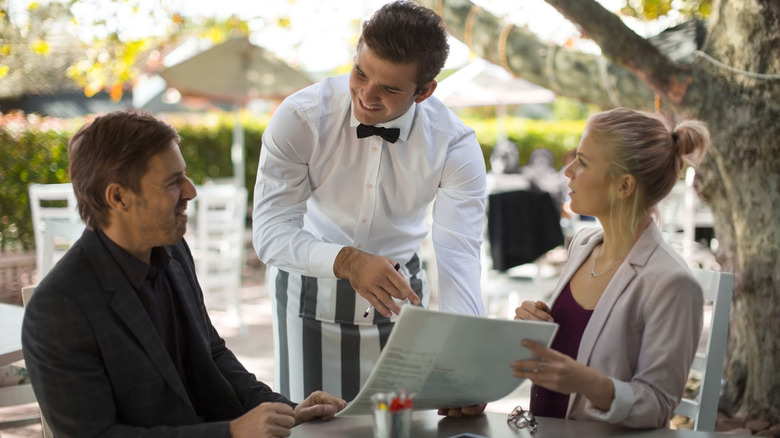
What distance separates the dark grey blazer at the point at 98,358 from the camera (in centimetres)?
153

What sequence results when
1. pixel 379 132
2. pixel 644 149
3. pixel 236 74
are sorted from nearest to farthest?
pixel 644 149 < pixel 379 132 < pixel 236 74

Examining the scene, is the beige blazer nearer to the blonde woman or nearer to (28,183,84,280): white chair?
the blonde woman

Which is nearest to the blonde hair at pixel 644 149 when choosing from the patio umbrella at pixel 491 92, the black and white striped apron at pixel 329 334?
the black and white striped apron at pixel 329 334

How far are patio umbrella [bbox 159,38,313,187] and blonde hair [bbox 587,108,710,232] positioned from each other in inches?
305

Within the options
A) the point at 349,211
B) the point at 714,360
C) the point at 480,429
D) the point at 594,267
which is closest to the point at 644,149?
the point at 594,267

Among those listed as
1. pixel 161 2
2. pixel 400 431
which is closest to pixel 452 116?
pixel 400 431

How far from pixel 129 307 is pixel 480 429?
29.4 inches

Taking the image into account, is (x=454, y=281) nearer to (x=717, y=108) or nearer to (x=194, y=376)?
(x=194, y=376)

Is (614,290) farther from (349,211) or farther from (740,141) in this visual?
(740,141)

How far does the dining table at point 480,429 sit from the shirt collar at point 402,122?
40.3 inches

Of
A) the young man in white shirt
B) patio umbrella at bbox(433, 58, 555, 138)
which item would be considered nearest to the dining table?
the young man in white shirt

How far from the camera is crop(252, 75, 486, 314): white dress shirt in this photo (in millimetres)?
2488

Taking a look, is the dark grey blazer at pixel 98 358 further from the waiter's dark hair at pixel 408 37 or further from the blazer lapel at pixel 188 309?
the waiter's dark hair at pixel 408 37

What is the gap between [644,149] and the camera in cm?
206
